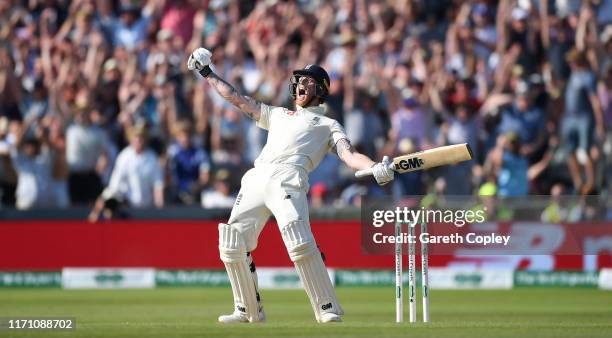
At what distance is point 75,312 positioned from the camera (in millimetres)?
12367

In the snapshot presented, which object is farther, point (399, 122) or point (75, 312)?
point (399, 122)

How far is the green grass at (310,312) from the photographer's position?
8.75 m

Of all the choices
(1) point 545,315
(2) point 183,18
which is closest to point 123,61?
(2) point 183,18

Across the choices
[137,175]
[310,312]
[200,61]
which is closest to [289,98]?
[137,175]

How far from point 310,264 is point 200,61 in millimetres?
1688

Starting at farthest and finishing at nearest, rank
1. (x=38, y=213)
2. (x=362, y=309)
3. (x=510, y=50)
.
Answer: (x=510, y=50)
(x=38, y=213)
(x=362, y=309)

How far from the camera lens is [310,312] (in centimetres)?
1259

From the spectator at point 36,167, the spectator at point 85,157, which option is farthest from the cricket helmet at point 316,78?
the spectator at point 85,157

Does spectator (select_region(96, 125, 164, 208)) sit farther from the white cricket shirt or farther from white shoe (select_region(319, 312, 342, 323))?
white shoe (select_region(319, 312, 342, 323))

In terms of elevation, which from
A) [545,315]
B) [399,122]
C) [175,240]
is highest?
[399,122]

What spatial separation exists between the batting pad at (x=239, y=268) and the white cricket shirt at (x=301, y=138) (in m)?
0.60

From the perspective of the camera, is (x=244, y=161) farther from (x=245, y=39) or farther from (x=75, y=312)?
(x=75, y=312)

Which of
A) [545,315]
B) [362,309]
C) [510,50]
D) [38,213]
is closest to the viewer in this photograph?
[545,315]

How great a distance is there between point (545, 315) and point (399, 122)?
533 centimetres
